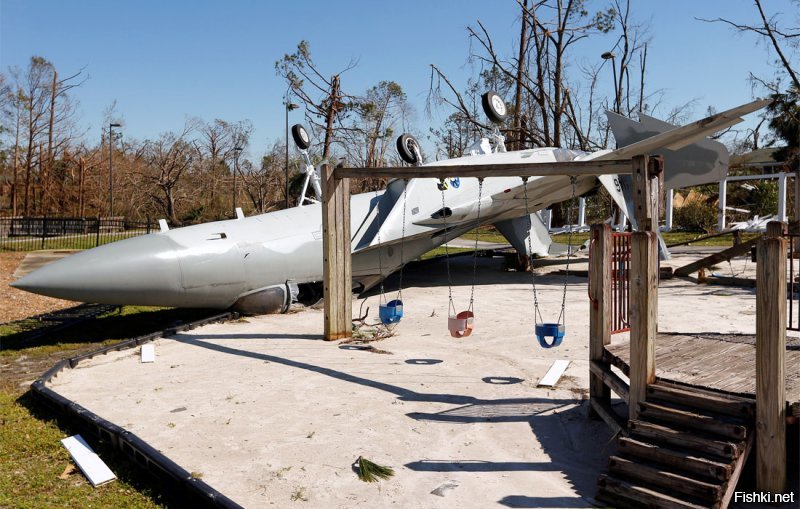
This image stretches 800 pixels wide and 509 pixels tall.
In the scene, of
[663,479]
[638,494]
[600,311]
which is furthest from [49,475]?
[600,311]

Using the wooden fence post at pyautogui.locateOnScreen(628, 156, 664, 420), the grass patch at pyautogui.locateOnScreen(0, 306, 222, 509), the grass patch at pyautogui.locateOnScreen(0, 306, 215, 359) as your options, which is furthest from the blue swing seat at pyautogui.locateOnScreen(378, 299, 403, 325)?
the grass patch at pyautogui.locateOnScreen(0, 306, 215, 359)

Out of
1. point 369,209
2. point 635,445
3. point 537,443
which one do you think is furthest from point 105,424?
point 369,209

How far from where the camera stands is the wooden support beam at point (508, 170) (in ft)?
21.3

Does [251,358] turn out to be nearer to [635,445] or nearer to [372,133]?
[635,445]

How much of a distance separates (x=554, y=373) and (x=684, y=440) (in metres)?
3.29

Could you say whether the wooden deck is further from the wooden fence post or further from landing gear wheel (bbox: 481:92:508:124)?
landing gear wheel (bbox: 481:92:508:124)

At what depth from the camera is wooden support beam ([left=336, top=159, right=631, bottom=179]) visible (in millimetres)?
6492

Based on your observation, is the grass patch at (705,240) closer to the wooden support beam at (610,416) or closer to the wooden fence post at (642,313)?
Answer: the wooden support beam at (610,416)

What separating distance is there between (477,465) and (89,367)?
5721mm

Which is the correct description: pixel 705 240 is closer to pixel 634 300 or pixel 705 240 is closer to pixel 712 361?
pixel 712 361

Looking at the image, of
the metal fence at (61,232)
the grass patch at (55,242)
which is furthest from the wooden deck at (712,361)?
the metal fence at (61,232)

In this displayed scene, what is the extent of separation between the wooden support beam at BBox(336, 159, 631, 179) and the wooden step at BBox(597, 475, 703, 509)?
325 centimetres

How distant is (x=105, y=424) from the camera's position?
563cm

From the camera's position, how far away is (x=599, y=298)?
5648mm
